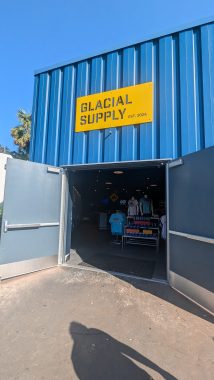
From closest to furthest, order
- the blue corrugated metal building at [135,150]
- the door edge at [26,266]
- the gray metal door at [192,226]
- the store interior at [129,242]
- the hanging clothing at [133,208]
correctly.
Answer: the gray metal door at [192,226] → the blue corrugated metal building at [135,150] → the door edge at [26,266] → the store interior at [129,242] → the hanging clothing at [133,208]

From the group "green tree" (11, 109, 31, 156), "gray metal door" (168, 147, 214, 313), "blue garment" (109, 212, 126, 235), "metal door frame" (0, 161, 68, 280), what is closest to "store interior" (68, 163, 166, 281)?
"blue garment" (109, 212, 126, 235)

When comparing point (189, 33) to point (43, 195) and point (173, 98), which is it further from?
point (43, 195)

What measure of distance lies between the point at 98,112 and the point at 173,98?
5.71ft

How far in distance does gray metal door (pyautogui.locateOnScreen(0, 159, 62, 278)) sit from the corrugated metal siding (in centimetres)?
85

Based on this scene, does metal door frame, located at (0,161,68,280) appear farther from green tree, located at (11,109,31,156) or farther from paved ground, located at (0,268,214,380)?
green tree, located at (11,109,31,156)

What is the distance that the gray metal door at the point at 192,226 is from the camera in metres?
3.14

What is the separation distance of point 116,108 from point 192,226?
310 cm

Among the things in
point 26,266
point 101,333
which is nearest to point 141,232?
point 26,266

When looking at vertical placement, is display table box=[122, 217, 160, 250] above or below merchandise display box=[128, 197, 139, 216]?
below

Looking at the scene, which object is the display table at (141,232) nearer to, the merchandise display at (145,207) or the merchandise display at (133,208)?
the merchandise display at (133,208)

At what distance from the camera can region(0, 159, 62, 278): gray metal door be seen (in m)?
4.19

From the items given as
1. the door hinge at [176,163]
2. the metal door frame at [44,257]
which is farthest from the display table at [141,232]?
the door hinge at [176,163]

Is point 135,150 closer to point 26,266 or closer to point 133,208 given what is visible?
point 26,266

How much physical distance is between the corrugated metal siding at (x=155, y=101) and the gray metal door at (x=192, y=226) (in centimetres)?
78
